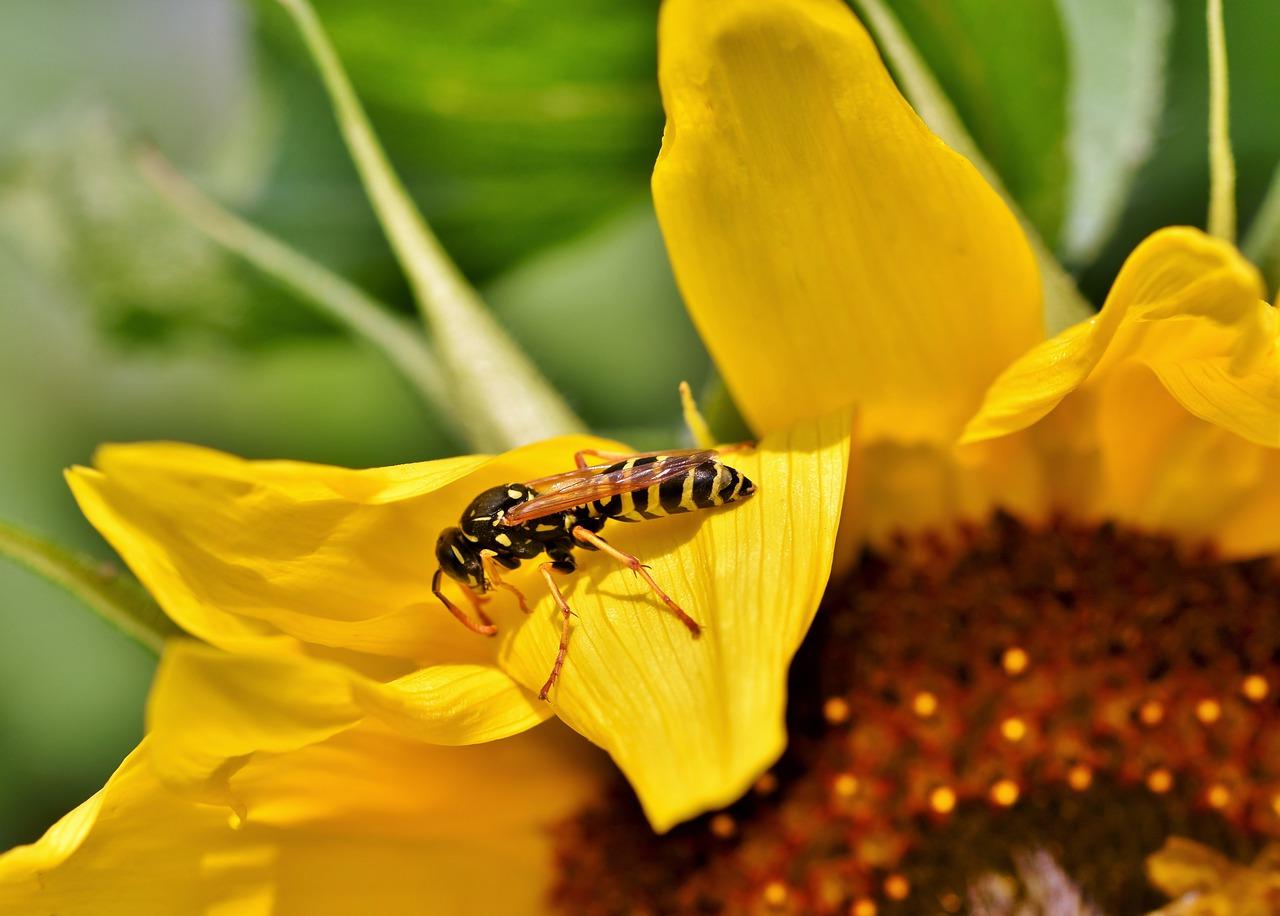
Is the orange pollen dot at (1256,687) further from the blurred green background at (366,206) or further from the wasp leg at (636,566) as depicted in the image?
the wasp leg at (636,566)

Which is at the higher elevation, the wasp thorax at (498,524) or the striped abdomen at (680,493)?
the wasp thorax at (498,524)

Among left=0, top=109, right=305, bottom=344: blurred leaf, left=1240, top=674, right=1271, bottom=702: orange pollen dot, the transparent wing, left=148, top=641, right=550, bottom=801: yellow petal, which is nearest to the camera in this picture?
left=148, top=641, right=550, bottom=801: yellow petal

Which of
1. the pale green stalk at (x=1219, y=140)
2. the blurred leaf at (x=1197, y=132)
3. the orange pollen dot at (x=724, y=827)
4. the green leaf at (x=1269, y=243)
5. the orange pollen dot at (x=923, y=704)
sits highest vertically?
the pale green stalk at (x=1219, y=140)

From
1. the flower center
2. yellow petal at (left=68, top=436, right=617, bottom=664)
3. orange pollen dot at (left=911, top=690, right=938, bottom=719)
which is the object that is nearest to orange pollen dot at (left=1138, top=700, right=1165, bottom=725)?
the flower center

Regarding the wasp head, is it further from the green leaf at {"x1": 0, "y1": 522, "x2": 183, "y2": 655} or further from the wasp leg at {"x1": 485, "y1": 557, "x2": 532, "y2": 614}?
the green leaf at {"x1": 0, "y1": 522, "x2": 183, "y2": 655}

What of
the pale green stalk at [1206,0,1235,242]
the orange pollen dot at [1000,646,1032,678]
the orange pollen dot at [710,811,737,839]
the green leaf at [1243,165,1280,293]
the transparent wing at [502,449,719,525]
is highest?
the pale green stalk at [1206,0,1235,242]

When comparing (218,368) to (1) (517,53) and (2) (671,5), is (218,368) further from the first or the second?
(2) (671,5)

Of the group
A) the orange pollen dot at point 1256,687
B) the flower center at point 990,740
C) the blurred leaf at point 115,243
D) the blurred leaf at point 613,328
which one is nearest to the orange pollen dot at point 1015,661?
the flower center at point 990,740

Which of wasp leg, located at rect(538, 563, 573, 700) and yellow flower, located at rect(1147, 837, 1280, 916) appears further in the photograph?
yellow flower, located at rect(1147, 837, 1280, 916)
